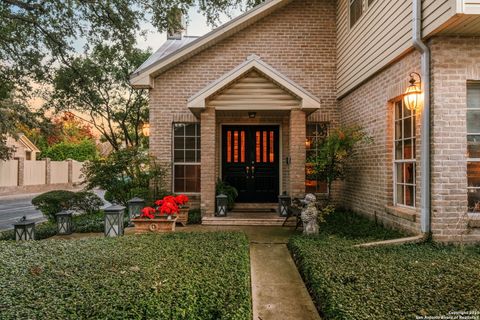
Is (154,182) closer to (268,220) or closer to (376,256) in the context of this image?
(268,220)

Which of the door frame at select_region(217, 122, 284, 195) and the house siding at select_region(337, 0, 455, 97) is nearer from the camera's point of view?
the house siding at select_region(337, 0, 455, 97)

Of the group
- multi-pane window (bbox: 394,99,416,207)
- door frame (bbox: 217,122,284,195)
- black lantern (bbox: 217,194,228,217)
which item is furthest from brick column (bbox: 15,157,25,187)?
multi-pane window (bbox: 394,99,416,207)

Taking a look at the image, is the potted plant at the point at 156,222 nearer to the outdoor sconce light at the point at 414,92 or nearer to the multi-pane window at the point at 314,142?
the multi-pane window at the point at 314,142

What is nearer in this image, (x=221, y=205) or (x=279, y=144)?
(x=221, y=205)

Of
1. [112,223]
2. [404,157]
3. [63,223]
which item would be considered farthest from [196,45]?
[404,157]

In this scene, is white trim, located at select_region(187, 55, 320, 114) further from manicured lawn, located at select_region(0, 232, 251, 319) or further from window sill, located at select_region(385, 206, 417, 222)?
manicured lawn, located at select_region(0, 232, 251, 319)

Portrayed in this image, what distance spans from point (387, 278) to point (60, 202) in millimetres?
8631

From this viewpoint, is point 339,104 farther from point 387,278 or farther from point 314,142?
point 387,278

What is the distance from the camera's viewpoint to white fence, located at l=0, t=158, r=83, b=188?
20.1 m

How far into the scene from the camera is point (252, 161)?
1013 cm

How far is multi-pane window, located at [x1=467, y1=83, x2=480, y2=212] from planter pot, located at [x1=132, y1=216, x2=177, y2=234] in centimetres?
554

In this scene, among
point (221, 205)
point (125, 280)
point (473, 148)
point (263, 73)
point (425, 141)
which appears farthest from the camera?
point (221, 205)

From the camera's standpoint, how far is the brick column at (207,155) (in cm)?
794

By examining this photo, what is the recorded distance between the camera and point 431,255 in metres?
4.59
